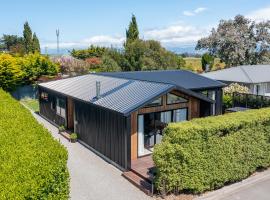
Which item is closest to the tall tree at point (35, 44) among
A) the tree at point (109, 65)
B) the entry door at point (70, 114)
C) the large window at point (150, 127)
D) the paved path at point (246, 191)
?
the tree at point (109, 65)

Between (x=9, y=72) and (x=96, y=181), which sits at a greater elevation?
(x=9, y=72)

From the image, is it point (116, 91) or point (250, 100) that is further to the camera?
point (250, 100)

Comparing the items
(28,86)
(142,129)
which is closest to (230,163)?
(142,129)

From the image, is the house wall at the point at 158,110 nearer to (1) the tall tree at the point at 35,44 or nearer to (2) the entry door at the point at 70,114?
(2) the entry door at the point at 70,114

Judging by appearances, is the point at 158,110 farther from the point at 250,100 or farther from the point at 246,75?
the point at 246,75

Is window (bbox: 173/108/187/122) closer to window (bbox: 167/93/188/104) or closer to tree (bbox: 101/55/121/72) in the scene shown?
window (bbox: 167/93/188/104)

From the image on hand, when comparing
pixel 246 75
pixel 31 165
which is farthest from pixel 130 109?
pixel 246 75
